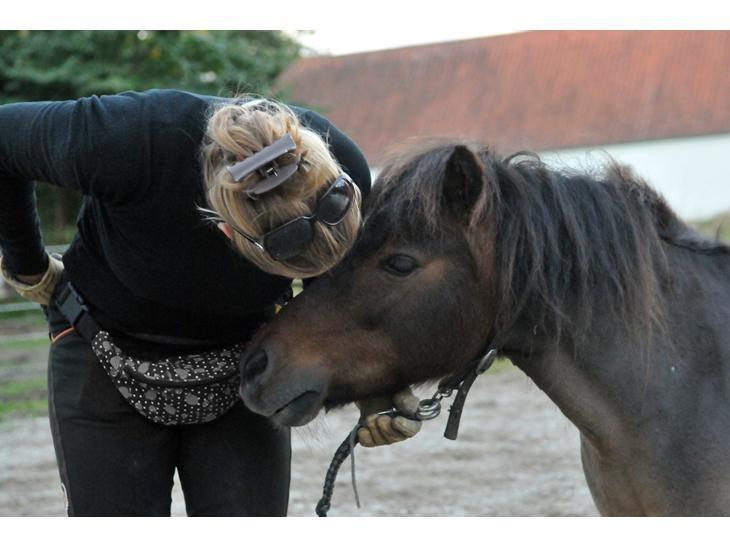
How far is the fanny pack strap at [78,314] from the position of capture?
2.55m

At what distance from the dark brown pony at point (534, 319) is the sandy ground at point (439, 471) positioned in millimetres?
2133

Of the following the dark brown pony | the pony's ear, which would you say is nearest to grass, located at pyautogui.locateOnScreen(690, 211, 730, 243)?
the dark brown pony

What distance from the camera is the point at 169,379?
8.16 ft

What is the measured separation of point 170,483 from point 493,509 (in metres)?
3.04

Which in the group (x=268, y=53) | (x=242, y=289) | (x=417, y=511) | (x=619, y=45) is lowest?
(x=619, y=45)

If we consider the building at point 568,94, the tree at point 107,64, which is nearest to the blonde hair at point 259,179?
the tree at point 107,64

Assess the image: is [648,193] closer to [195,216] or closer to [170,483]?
[195,216]

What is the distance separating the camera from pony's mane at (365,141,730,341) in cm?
245

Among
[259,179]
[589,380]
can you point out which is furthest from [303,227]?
[589,380]

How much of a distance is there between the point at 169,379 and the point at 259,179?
0.69 metres

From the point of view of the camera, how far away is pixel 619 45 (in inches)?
1155

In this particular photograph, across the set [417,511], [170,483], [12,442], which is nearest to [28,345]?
[12,442]

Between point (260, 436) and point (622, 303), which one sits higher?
point (622, 303)

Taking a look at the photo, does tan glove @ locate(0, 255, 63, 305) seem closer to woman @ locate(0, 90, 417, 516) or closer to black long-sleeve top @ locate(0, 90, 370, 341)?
woman @ locate(0, 90, 417, 516)
